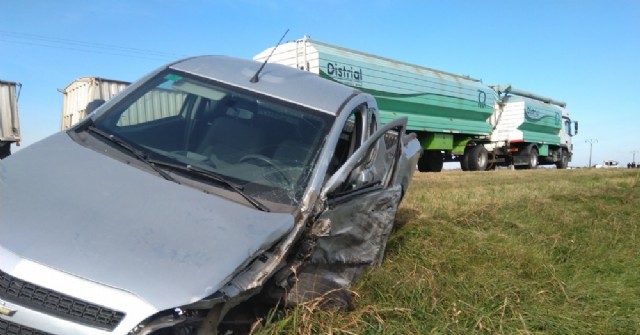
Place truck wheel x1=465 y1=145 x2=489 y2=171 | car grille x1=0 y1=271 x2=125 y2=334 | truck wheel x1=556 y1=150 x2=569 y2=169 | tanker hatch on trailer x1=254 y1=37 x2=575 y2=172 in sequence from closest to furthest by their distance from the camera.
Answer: car grille x1=0 y1=271 x2=125 y2=334, tanker hatch on trailer x1=254 y1=37 x2=575 y2=172, truck wheel x1=465 y1=145 x2=489 y2=171, truck wheel x1=556 y1=150 x2=569 y2=169

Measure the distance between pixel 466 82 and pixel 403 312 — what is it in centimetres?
1768

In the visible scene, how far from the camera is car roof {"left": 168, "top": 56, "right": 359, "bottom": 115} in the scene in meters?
3.87

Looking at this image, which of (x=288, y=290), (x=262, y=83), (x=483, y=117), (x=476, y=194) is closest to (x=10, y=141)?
(x=476, y=194)

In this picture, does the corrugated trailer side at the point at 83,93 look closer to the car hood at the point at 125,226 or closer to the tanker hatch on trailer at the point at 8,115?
the tanker hatch on trailer at the point at 8,115

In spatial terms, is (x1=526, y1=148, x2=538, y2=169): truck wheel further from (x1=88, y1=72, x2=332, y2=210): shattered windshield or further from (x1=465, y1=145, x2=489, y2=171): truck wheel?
(x1=88, y1=72, x2=332, y2=210): shattered windshield

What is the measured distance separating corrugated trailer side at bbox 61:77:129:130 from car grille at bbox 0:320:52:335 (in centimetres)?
1200

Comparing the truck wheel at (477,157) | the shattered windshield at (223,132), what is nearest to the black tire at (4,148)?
the shattered windshield at (223,132)

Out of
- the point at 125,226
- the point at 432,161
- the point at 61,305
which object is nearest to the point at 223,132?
the point at 125,226

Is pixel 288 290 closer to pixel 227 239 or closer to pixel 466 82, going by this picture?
pixel 227 239

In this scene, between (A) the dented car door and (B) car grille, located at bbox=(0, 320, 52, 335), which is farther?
(A) the dented car door

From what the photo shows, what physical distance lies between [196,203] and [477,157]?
67.8ft

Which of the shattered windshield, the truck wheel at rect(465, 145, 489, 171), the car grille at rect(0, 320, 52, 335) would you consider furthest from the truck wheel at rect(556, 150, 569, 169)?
the car grille at rect(0, 320, 52, 335)

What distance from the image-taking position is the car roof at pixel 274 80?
387 centimetres

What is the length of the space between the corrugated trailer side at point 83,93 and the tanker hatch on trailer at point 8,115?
1.18 meters
